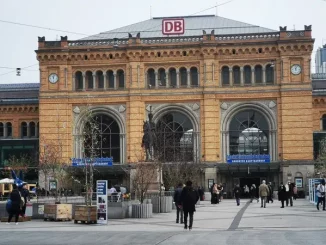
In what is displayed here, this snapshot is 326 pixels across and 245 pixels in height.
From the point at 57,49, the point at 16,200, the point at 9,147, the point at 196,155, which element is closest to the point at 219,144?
the point at 196,155

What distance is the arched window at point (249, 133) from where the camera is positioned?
7456cm

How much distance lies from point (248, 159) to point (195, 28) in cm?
1700

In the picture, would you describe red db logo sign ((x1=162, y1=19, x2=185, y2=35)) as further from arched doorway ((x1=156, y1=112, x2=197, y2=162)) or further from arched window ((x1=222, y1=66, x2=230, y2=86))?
arched doorway ((x1=156, y1=112, x2=197, y2=162))

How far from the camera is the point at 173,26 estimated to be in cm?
7650

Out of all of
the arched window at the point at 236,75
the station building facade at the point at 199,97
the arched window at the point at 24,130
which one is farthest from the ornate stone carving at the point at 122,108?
the arched window at the point at 24,130

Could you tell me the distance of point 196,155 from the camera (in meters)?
73.6

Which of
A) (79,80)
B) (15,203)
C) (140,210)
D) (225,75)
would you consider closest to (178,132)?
(225,75)

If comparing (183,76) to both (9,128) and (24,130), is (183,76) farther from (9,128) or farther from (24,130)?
(9,128)

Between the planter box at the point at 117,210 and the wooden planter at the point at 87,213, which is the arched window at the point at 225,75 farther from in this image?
the wooden planter at the point at 87,213

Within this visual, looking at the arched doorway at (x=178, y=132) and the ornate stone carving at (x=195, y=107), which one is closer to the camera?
the arched doorway at (x=178, y=132)

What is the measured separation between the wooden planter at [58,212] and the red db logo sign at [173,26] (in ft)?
139

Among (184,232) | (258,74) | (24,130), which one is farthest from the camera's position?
(24,130)

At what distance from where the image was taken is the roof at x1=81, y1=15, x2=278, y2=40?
80.2m

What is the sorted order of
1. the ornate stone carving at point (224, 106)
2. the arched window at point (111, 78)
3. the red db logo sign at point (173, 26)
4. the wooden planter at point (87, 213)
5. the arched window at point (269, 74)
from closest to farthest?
1. the wooden planter at point (87, 213)
2. the ornate stone carving at point (224, 106)
3. the arched window at point (269, 74)
4. the red db logo sign at point (173, 26)
5. the arched window at point (111, 78)
